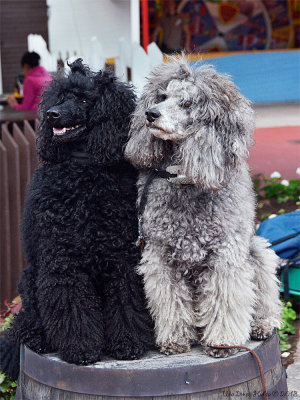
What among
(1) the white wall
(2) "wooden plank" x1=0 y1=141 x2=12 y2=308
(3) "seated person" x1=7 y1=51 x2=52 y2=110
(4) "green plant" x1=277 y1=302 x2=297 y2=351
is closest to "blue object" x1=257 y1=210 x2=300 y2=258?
(4) "green plant" x1=277 y1=302 x2=297 y2=351

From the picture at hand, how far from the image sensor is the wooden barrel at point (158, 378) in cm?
203

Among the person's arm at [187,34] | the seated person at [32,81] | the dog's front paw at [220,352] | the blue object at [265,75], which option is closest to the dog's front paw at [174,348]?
the dog's front paw at [220,352]

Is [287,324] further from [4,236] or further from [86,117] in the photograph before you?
[4,236]

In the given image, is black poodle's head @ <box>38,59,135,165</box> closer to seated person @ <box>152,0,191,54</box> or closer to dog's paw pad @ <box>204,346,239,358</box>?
dog's paw pad @ <box>204,346,239,358</box>

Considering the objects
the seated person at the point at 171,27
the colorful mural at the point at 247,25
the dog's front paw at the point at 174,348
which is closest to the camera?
the dog's front paw at the point at 174,348

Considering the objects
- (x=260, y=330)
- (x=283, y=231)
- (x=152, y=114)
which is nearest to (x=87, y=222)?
(x=152, y=114)

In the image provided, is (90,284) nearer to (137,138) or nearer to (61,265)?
(61,265)

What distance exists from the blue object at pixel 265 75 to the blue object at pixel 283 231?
22.9 ft

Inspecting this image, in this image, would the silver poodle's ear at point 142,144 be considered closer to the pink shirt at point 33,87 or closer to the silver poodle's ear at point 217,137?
the silver poodle's ear at point 217,137

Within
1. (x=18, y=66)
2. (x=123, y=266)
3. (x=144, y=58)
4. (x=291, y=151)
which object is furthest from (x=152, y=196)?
(x=18, y=66)

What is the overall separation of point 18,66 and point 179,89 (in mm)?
10302

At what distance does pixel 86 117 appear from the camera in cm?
218

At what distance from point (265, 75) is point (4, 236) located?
7.72 metres

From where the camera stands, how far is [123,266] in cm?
222
